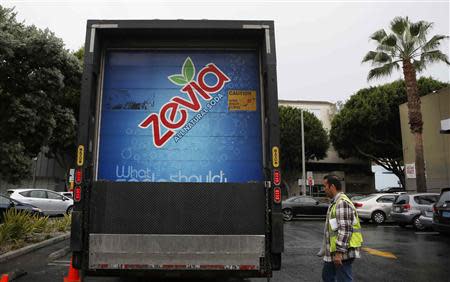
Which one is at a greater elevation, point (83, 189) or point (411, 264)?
point (83, 189)

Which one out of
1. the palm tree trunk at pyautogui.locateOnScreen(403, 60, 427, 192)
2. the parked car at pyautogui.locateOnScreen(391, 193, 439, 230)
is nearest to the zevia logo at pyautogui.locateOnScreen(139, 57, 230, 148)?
the parked car at pyautogui.locateOnScreen(391, 193, 439, 230)

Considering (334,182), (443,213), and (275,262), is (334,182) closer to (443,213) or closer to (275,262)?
(275,262)

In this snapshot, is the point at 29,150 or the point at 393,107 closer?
the point at 29,150

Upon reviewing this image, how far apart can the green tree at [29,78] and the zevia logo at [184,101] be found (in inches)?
258

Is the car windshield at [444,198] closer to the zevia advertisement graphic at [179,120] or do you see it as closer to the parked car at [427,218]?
the parked car at [427,218]

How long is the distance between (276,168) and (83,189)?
2346 mm

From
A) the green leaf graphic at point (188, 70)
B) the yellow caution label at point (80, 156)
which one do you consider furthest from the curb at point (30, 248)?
the green leaf graphic at point (188, 70)

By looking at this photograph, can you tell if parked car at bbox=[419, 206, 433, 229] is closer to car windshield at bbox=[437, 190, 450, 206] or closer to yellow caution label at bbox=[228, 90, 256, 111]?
car windshield at bbox=[437, 190, 450, 206]

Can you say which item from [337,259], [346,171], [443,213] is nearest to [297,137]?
[346,171]

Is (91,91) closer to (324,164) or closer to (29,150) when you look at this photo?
(29,150)

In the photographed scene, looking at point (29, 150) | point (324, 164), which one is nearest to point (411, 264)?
point (29, 150)

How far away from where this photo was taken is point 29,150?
42.6 ft

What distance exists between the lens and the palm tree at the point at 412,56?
21266mm

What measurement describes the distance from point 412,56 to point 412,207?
31.2 ft
